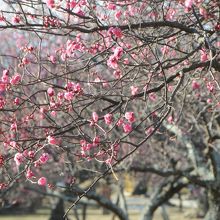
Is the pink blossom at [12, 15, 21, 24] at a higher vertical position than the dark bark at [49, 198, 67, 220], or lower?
higher

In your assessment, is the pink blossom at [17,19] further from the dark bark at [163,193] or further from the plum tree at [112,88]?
the dark bark at [163,193]

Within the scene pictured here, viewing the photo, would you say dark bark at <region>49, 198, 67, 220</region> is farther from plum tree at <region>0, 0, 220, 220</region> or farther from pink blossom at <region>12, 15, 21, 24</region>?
pink blossom at <region>12, 15, 21, 24</region>

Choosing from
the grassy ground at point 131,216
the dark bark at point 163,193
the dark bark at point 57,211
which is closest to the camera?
the dark bark at point 163,193

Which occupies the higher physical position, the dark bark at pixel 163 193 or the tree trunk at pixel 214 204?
the dark bark at pixel 163 193

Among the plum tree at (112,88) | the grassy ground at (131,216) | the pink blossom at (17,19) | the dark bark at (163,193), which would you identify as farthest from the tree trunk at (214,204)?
the grassy ground at (131,216)

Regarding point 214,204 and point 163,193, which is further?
point 163,193

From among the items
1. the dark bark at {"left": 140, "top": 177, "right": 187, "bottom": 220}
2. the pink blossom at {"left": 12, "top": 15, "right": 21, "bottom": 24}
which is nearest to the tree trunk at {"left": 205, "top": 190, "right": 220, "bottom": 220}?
the dark bark at {"left": 140, "top": 177, "right": 187, "bottom": 220}

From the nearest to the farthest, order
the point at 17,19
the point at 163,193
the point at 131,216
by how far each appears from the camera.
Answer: the point at 17,19 → the point at 163,193 → the point at 131,216

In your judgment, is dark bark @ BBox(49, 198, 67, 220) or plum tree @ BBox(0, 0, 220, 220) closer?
plum tree @ BBox(0, 0, 220, 220)

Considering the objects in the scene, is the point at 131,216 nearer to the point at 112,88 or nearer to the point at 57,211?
the point at 57,211

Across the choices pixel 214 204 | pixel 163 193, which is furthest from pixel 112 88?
pixel 163 193

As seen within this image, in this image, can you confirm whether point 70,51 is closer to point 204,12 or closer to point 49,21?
point 49,21

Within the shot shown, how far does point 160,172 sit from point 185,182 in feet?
8.34

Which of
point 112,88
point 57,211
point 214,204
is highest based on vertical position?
point 112,88
